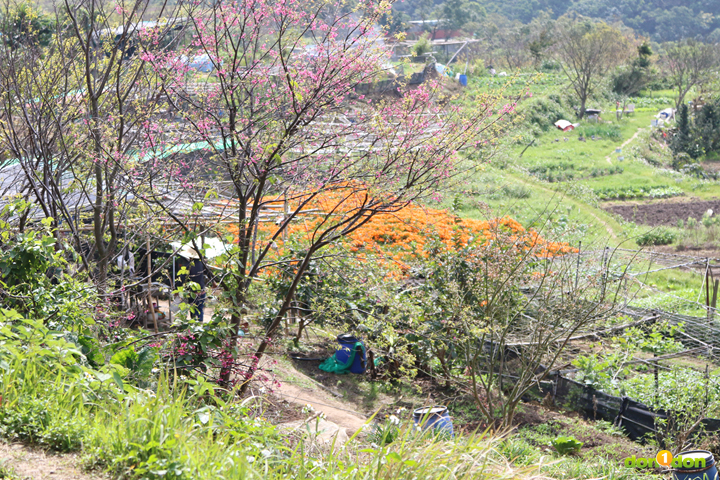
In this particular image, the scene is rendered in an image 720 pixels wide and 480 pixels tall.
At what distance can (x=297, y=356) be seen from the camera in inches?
344

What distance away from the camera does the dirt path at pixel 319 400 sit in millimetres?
6434

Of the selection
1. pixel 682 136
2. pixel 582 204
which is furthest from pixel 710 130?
pixel 582 204

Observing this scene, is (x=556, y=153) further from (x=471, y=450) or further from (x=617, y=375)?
(x=471, y=450)

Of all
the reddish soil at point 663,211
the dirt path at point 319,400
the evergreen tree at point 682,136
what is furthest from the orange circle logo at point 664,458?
the evergreen tree at point 682,136

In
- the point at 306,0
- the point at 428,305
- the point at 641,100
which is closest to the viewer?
the point at 306,0

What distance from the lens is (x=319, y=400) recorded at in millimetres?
7141

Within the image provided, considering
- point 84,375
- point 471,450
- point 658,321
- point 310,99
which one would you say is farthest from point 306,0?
point 658,321

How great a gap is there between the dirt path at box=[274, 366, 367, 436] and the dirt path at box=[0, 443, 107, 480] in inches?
Answer: 146

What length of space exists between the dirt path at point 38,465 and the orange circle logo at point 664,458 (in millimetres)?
5130

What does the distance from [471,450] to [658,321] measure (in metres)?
6.72

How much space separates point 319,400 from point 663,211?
16.1 metres

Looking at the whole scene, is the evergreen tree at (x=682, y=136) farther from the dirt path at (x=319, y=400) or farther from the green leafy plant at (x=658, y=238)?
the dirt path at (x=319, y=400)

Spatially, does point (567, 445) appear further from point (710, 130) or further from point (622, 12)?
point (622, 12)

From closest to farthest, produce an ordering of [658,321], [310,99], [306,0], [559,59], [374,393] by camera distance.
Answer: [310,99]
[306,0]
[374,393]
[658,321]
[559,59]
